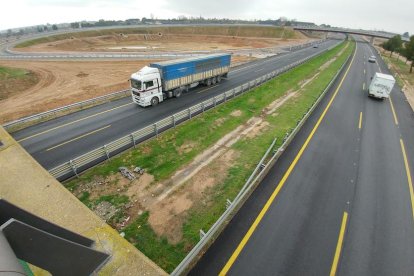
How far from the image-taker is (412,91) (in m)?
35.8

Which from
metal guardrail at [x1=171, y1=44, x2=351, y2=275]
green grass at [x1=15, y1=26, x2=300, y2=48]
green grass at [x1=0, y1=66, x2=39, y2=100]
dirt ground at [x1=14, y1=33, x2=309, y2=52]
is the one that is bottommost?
green grass at [x1=0, y1=66, x2=39, y2=100]

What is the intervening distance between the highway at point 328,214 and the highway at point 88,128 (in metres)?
12.9

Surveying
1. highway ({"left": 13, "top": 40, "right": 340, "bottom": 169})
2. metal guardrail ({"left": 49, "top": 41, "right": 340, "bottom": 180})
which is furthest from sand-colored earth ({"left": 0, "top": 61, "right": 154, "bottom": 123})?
metal guardrail ({"left": 49, "top": 41, "right": 340, "bottom": 180})

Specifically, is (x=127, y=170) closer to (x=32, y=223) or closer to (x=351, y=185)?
(x=32, y=223)

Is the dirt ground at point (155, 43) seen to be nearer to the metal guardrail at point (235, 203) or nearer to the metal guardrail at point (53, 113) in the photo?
the metal guardrail at point (53, 113)

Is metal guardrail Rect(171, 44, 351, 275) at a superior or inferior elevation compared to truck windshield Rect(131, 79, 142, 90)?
inferior

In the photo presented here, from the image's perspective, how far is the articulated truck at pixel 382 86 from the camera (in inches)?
1096

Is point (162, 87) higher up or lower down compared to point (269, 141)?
higher up

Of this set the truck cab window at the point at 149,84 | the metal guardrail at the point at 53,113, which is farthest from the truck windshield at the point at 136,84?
the metal guardrail at the point at 53,113

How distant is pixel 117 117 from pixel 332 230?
2033cm

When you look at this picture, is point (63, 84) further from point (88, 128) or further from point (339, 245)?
point (339, 245)

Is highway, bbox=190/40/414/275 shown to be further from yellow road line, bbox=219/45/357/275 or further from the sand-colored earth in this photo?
the sand-colored earth

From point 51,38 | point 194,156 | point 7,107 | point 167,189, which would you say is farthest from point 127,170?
point 51,38

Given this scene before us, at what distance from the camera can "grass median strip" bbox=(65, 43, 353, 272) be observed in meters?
10.9
